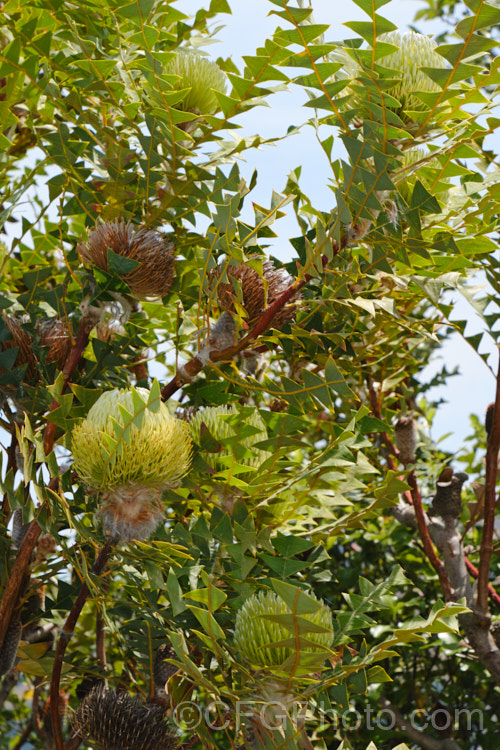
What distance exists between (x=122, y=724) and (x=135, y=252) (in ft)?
1.64

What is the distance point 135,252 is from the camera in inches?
27.5

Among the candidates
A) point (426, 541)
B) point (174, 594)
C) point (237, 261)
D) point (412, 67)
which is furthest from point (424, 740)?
point (412, 67)

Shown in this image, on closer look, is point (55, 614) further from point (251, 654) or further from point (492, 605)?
point (492, 605)

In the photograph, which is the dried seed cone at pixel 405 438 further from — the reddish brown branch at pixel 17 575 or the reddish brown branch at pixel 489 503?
the reddish brown branch at pixel 17 575

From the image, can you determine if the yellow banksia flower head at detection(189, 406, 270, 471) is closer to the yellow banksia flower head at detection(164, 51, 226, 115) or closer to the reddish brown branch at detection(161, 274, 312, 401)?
the reddish brown branch at detection(161, 274, 312, 401)

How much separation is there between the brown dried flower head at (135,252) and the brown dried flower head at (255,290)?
0.06 meters

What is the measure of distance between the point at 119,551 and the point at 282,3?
480 millimetres

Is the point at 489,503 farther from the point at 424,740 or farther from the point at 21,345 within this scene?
the point at 21,345

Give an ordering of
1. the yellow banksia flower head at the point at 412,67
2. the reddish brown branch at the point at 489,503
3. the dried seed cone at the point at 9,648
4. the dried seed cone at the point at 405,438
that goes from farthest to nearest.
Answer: the dried seed cone at the point at 405,438, the reddish brown branch at the point at 489,503, the dried seed cone at the point at 9,648, the yellow banksia flower head at the point at 412,67

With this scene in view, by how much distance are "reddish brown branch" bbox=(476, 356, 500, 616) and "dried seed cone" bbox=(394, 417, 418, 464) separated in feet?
0.50

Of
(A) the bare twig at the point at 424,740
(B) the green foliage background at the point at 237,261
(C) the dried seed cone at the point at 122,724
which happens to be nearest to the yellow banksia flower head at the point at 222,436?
(B) the green foliage background at the point at 237,261

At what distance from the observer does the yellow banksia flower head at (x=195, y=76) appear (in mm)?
760

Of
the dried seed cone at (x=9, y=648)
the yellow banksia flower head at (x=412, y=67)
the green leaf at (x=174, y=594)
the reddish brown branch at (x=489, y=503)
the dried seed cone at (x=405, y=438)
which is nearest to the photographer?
the green leaf at (x=174, y=594)

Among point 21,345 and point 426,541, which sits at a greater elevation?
point 21,345
